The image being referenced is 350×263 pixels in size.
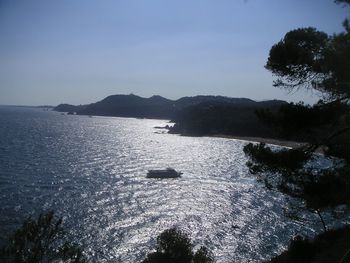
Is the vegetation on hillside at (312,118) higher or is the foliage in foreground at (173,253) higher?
the vegetation on hillside at (312,118)

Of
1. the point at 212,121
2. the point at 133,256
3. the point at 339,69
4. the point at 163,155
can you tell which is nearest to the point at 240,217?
the point at 133,256

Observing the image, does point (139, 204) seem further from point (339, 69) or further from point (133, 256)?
point (339, 69)

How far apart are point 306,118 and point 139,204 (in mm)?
36911

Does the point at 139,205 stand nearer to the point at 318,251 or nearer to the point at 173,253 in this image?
the point at 173,253

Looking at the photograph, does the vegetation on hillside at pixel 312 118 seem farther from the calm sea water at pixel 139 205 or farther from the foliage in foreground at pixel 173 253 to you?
the calm sea water at pixel 139 205

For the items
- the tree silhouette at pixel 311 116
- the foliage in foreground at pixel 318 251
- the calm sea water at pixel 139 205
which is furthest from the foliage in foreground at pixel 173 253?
the calm sea water at pixel 139 205

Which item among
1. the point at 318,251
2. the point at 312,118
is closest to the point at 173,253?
the point at 318,251

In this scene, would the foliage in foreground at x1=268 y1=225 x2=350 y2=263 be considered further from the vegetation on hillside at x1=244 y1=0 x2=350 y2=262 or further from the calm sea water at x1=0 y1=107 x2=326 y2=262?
the calm sea water at x1=0 y1=107 x2=326 y2=262

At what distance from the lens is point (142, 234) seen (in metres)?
38.3

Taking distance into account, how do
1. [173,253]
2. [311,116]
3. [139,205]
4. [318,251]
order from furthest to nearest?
[139,205] → [173,253] → [318,251] → [311,116]

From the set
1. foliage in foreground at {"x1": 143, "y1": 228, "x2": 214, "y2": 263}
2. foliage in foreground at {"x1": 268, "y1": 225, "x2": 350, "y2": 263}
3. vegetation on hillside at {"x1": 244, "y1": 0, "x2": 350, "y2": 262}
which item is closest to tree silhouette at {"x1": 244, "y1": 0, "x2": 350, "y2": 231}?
vegetation on hillside at {"x1": 244, "y1": 0, "x2": 350, "y2": 262}

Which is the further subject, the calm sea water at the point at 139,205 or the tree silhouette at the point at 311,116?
the calm sea water at the point at 139,205

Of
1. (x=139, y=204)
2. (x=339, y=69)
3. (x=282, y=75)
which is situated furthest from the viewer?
(x=139, y=204)

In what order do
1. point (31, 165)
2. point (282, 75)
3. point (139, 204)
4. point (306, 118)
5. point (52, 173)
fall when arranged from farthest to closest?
1. point (31, 165)
2. point (52, 173)
3. point (139, 204)
4. point (282, 75)
5. point (306, 118)
